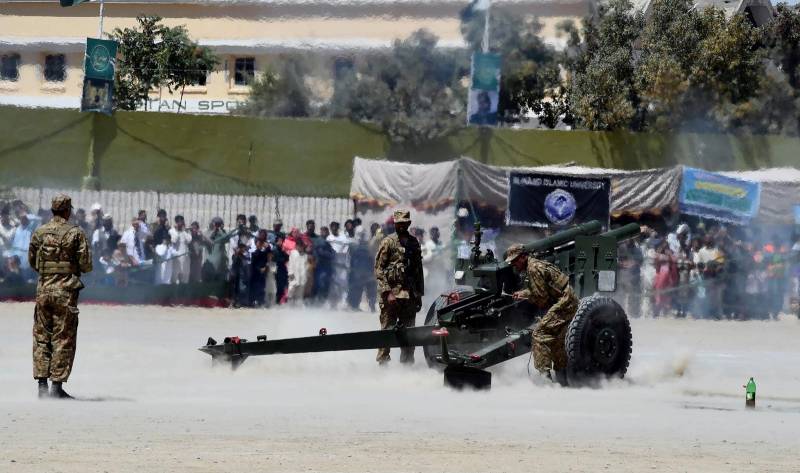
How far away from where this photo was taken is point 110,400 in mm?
13164

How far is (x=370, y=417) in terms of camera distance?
12445mm

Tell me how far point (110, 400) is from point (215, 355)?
2261mm

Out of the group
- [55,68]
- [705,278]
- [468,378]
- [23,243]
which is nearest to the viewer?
[468,378]

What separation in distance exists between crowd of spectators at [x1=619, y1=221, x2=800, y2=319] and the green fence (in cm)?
606

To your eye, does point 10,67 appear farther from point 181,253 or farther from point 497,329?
point 497,329

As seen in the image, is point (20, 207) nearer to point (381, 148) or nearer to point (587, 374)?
point (381, 148)

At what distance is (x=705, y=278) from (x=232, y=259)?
874 centimetres

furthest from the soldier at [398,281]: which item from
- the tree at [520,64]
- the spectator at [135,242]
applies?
the tree at [520,64]

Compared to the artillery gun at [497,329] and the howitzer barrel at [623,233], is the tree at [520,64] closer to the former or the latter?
the howitzer barrel at [623,233]

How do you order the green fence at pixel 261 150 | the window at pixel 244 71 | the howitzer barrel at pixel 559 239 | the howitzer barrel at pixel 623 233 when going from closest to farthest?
the howitzer barrel at pixel 559 239 < the howitzer barrel at pixel 623 233 < the green fence at pixel 261 150 < the window at pixel 244 71

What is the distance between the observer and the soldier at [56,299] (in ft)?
42.5

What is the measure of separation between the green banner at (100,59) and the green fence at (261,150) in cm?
120

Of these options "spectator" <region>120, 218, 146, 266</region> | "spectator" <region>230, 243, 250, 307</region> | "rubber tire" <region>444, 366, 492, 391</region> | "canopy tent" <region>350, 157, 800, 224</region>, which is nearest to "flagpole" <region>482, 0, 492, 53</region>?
"canopy tent" <region>350, 157, 800, 224</region>

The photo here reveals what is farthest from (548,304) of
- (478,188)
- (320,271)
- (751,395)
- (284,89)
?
(284,89)
